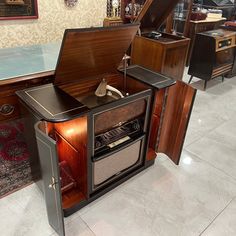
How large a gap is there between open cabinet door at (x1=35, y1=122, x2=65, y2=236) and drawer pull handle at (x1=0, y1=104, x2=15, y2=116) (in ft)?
1.17

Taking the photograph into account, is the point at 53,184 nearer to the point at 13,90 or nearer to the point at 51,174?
the point at 51,174

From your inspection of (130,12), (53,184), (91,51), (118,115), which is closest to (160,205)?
(118,115)

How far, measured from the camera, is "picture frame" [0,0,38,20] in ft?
5.58

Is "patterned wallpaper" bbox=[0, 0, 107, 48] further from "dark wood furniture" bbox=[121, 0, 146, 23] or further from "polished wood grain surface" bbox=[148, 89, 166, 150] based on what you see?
"polished wood grain surface" bbox=[148, 89, 166, 150]

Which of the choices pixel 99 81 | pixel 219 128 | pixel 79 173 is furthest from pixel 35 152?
pixel 219 128

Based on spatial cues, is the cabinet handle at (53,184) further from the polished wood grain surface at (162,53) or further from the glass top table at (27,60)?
the polished wood grain surface at (162,53)

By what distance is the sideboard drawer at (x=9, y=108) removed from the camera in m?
1.35

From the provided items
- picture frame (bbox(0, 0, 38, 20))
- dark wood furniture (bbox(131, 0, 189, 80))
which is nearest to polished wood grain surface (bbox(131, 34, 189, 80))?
dark wood furniture (bbox(131, 0, 189, 80))

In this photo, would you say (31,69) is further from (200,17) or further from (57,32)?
(200,17)

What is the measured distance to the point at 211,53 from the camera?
129 inches

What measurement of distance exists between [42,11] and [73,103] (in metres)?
1.09

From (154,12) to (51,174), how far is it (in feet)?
6.00

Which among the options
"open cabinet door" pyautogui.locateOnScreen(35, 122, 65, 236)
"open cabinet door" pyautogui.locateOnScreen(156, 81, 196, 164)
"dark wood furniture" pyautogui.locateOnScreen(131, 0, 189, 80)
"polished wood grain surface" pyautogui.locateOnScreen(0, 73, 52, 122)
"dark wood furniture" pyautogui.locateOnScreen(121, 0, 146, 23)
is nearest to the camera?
"open cabinet door" pyautogui.locateOnScreen(35, 122, 65, 236)

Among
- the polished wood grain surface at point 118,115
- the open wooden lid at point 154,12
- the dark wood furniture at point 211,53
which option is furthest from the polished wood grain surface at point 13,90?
the dark wood furniture at point 211,53
